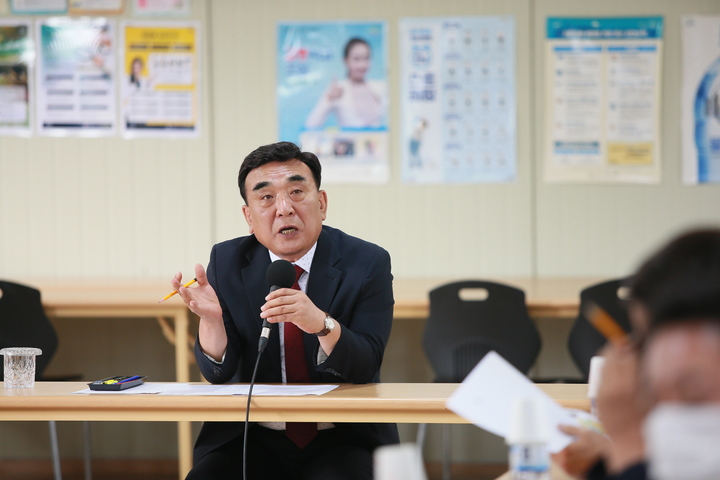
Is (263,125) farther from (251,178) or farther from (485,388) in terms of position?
(485,388)

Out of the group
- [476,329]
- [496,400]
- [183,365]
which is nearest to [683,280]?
Result: [496,400]

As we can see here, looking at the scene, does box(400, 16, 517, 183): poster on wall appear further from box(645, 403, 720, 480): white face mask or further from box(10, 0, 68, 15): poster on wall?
box(645, 403, 720, 480): white face mask

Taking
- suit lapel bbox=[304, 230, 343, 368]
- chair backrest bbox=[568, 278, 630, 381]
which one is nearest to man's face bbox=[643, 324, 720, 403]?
suit lapel bbox=[304, 230, 343, 368]

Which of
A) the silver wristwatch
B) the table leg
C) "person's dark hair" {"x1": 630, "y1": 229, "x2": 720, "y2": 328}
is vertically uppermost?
"person's dark hair" {"x1": 630, "y1": 229, "x2": 720, "y2": 328}

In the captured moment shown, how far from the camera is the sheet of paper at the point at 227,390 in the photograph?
176cm

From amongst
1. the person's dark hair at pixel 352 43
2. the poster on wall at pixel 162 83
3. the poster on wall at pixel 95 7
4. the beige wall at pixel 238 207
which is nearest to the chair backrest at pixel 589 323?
the beige wall at pixel 238 207

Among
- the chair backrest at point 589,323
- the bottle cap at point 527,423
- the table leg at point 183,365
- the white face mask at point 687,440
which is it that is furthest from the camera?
the table leg at point 183,365

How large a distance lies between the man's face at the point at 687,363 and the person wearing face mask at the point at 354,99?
3.34 m

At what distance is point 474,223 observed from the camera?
3.93 meters

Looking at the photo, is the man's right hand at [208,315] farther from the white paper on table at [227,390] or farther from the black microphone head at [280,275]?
the black microphone head at [280,275]

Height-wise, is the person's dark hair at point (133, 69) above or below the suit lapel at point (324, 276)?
above

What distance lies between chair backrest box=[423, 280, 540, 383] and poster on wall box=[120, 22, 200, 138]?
178 centimetres

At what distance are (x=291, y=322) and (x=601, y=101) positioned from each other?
8.72 feet

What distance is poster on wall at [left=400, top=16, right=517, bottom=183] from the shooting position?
12.8 feet
